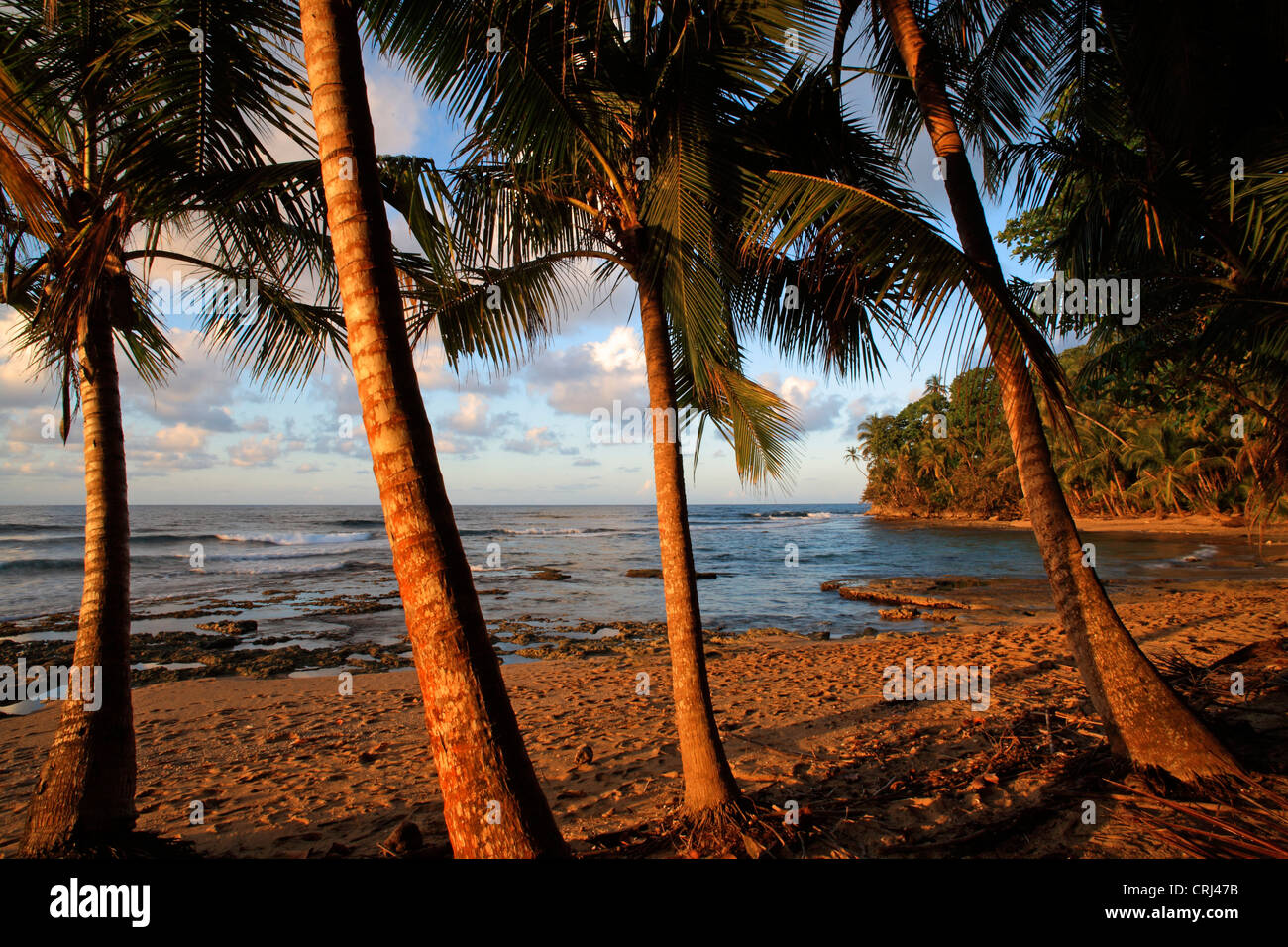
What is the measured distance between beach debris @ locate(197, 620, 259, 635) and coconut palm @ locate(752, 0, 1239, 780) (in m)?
15.2

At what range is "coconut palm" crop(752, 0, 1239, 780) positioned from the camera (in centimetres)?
336

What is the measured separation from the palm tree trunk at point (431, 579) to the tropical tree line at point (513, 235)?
0.01m

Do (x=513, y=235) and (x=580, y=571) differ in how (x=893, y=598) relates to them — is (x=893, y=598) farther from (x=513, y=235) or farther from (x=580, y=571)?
(x=513, y=235)

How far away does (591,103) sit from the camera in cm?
384

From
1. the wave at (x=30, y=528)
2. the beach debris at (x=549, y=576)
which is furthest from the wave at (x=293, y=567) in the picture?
the wave at (x=30, y=528)

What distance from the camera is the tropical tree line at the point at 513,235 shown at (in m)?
2.34

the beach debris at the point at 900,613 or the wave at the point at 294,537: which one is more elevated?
the wave at the point at 294,537

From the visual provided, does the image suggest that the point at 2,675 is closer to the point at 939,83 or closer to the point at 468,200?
the point at 468,200

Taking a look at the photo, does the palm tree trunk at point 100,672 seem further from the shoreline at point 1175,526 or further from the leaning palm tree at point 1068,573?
the shoreline at point 1175,526

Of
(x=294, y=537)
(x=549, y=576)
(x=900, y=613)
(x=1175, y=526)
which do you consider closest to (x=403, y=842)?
(x=900, y=613)

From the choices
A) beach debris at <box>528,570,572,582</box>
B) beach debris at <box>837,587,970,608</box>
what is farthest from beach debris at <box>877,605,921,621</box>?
beach debris at <box>528,570,572,582</box>

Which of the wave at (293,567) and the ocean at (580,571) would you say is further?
the wave at (293,567)

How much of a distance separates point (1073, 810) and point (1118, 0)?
6.88 m
